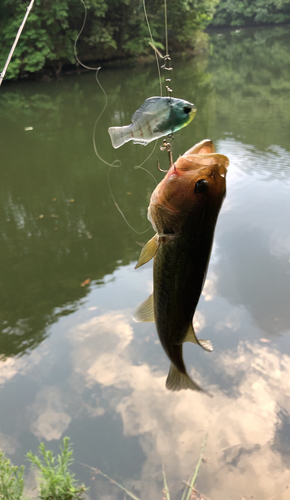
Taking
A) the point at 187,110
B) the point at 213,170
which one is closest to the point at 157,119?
the point at 187,110

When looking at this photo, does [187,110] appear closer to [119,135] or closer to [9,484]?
[119,135]

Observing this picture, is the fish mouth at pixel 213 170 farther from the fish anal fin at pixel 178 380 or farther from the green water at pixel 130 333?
the green water at pixel 130 333

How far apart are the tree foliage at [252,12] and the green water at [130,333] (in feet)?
132

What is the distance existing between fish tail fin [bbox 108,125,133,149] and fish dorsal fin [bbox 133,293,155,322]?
0.41 m

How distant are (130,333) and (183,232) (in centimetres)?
342

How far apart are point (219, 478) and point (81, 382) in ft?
4.70

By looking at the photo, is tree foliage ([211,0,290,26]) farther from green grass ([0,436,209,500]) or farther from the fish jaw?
the fish jaw

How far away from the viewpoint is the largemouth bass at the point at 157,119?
1.04 meters

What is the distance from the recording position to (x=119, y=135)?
110 cm

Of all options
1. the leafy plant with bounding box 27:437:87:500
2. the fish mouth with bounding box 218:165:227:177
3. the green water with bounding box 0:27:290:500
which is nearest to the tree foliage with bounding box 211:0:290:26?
the green water with bounding box 0:27:290:500

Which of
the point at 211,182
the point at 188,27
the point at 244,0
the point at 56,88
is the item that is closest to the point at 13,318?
the point at 211,182

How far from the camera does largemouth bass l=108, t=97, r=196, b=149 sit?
1.04 meters

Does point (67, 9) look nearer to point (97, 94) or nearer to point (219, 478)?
point (97, 94)

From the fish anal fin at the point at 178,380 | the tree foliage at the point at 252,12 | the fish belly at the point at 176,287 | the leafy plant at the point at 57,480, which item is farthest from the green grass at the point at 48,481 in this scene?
the tree foliage at the point at 252,12
